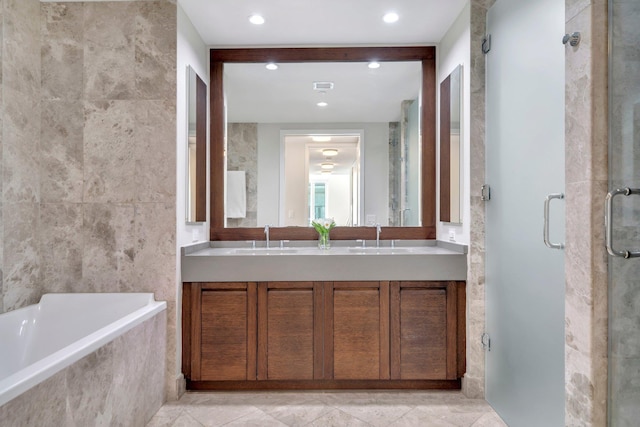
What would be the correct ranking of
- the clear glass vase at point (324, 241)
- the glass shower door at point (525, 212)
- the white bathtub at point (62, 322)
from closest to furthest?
the glass shower door at point (525, 212)
the white bathtub at point (62, 322)
the clear glass vase at point (324, 241)

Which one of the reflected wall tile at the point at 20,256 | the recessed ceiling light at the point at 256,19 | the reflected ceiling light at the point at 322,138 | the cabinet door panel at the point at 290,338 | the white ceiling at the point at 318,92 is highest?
the recessed ceiling light at the point at 256,19

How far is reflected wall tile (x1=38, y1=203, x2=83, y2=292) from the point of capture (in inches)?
92.7

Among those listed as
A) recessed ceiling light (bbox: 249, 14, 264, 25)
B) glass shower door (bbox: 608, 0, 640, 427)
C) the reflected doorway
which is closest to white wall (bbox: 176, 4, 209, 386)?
recessed ceiling light (bbox: 249, 14, 264, 25)

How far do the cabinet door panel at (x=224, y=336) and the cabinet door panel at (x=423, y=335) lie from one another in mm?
1033

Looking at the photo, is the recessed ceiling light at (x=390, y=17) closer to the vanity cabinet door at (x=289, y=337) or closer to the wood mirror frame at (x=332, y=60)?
the wood mirror frame at (x=332, y=60)

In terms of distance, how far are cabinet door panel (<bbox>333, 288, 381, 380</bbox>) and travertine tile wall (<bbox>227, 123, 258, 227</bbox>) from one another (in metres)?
1.02

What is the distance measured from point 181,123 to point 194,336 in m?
1.38

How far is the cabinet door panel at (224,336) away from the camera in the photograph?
7.98 ft

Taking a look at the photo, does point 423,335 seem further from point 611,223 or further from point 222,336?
point 611,223

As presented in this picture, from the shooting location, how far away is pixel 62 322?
2.22m

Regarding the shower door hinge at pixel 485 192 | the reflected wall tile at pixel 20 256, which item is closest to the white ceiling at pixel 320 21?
the shower door hinge at pixel 485 192

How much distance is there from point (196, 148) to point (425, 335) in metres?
2.03

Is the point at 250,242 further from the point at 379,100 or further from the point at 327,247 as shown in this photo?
the point at 379,100

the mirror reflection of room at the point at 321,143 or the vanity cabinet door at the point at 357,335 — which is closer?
the vanity cabinet door at the point at 357,335
